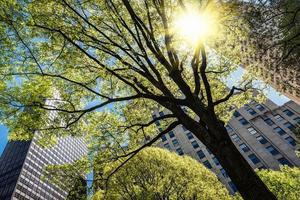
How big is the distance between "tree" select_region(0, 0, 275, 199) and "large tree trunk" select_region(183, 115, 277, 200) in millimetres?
21

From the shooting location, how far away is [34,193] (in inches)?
4774

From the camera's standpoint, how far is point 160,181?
1931 cm

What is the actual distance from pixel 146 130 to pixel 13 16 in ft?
21.1

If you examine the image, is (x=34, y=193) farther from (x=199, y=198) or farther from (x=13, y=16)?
(x=13, y=16)

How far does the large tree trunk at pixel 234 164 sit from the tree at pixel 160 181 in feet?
42.1

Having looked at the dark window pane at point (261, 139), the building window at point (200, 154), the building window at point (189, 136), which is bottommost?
the dark window pane at point (261, 139)

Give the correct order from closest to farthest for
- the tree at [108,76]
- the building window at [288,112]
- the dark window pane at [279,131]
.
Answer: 1. the tree at [108,76]
2. the dark window pane at [279,131]
3. the building window at [288,112]

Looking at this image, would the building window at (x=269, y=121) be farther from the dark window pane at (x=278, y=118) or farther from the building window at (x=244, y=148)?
the building window at (x=244, y=148)

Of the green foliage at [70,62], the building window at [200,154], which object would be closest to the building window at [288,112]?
the building window at [200,154]

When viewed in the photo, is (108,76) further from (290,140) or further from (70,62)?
(290,140)

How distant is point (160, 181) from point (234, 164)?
1437 centimetres

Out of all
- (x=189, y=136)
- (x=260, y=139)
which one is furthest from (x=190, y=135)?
(x=260, y=139)

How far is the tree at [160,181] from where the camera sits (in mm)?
18547

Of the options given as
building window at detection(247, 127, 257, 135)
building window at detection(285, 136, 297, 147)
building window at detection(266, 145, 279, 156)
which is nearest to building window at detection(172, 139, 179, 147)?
building window at detection(247, 127, 257, 135)
